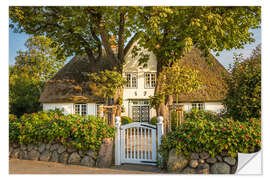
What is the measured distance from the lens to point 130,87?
52.7 ft

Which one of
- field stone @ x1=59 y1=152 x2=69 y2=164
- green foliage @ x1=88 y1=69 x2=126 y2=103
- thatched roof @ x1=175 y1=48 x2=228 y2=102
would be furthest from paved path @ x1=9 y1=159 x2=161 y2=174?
thatched roof @ x1=175 y1=48 x2=228 y2=102

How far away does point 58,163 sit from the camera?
630 cm

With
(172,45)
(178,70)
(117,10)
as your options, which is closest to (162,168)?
(178,70)

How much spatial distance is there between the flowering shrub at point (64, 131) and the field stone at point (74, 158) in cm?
24

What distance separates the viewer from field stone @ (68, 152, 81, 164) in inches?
243

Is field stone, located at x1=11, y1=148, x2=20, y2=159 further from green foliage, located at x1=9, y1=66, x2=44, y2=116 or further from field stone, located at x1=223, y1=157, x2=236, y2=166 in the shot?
green foliage, located at x1=9, y1=66, x2=44, y2=116

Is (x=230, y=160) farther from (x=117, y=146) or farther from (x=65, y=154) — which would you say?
(x=65, y=154)

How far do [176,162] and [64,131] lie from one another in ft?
10.2

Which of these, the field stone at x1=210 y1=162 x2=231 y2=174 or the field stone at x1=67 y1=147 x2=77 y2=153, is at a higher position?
the field stone at x1=67 y1=147 x2=77 y2=153

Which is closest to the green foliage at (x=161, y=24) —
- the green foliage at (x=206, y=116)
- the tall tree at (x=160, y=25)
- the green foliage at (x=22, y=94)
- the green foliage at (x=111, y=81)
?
the tall tree at (x=160, y=25)

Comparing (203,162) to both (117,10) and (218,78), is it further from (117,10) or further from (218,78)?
(218,78)

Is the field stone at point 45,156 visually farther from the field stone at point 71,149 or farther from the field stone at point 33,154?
the field stone at point 71,149
